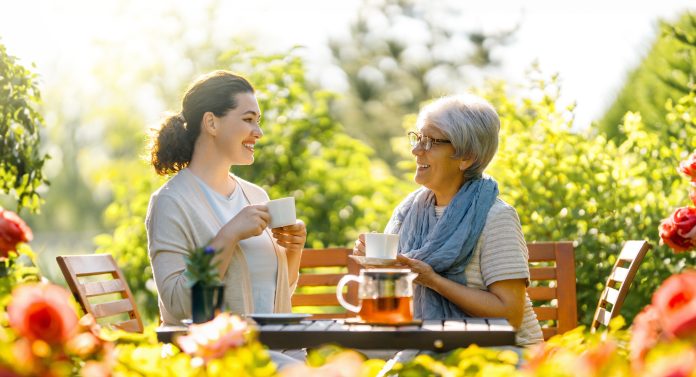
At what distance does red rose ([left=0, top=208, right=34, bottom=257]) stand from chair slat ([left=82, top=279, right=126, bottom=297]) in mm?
1290

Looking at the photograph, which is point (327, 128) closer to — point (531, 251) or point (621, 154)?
point (621, 154)

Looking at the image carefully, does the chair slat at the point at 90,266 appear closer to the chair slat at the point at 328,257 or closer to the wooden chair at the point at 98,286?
the wooden chair at the point at 98,286

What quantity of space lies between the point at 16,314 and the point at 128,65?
11.2 m

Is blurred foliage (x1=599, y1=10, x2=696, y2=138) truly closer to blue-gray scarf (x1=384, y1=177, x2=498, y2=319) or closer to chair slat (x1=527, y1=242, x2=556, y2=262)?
chair slat (x1=527, y1=242, x2=556, y2=262)

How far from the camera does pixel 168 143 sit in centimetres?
370

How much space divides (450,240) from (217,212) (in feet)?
2.65

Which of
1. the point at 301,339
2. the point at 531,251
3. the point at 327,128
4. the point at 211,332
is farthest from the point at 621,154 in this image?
the point at 211,332

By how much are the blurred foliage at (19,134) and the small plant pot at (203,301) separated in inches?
86.8

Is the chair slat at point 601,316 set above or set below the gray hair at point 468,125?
below

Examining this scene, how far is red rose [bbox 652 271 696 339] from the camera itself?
1731 millimetres

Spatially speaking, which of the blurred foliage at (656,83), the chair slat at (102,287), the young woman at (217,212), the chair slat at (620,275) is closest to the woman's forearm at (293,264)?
the young woman at (217,212)

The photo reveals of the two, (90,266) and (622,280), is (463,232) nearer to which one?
(622,280)

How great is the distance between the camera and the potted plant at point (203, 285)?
8.31 feet

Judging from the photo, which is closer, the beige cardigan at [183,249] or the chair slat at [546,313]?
the beige cardigan at [183,249]
